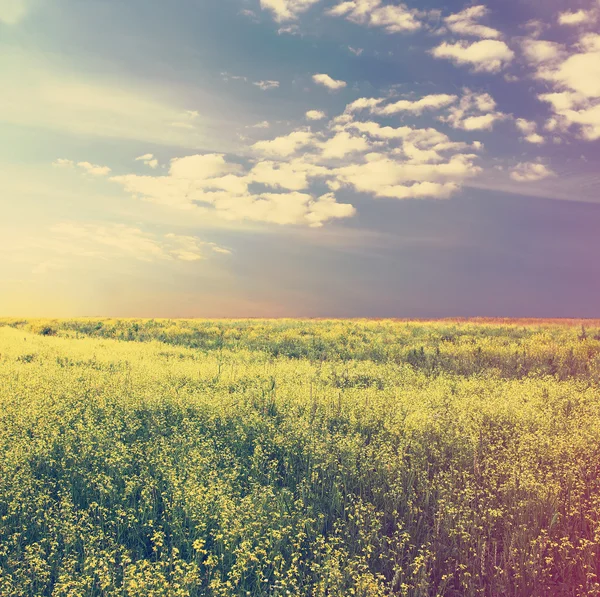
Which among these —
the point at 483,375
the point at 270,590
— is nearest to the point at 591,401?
the point at 483,375

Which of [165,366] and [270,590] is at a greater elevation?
[165,366]

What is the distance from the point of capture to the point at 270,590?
475 cm

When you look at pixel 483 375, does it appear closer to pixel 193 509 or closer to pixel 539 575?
pixel 539 575

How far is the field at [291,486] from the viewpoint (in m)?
4.88

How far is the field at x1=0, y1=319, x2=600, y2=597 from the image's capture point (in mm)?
4879

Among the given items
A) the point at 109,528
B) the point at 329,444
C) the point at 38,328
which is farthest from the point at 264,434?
the point at 38,328

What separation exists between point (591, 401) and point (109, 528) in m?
10.5

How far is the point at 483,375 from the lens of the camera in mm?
15523

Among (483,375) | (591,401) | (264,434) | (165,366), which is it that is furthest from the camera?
(483,375)

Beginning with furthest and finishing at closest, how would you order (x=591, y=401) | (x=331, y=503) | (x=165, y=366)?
(x=165, y=366)
(x=591, y=401)
(x=331, y=503)

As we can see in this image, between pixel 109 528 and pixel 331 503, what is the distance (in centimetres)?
274

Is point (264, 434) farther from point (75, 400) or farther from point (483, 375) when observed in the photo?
point (483, 375)

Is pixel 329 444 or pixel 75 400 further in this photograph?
pixel 75 400

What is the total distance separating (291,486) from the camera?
684 centimetres
